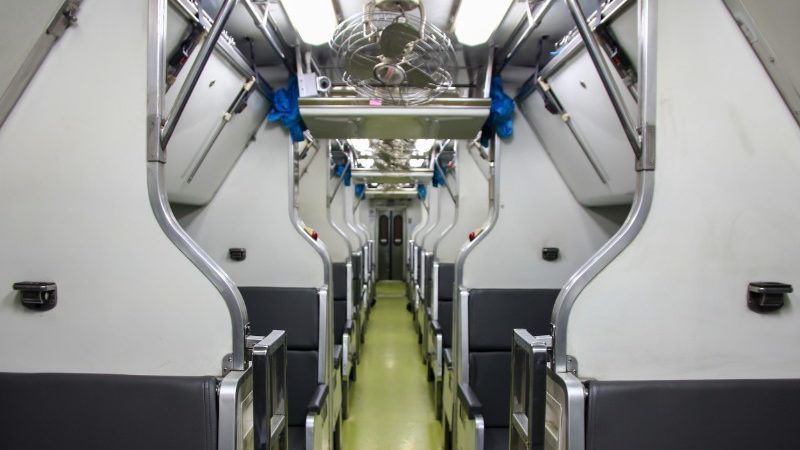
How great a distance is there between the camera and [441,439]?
430 cm

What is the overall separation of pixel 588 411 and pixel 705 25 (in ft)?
4.26

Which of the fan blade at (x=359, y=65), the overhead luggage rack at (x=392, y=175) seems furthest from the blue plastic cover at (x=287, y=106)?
the overhead luggage rack at (x=392, y=175)

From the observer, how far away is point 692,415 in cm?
152

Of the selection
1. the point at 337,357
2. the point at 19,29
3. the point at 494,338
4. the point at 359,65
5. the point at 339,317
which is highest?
the point at 359,65

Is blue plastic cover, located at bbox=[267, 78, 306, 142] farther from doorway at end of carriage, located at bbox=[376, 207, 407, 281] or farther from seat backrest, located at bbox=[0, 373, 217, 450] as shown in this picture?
doorway at end of carriage, located at bbox=[376, 207, 407, 281]

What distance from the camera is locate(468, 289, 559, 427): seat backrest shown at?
3252 millimetres

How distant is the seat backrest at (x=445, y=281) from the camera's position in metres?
5.48

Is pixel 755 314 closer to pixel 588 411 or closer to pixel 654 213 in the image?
pixel 654 213

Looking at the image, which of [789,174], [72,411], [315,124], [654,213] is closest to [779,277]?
[789,174]

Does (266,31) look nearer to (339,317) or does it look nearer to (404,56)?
(404,56)

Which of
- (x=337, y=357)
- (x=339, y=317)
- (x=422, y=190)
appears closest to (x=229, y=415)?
(x=337, y=357)

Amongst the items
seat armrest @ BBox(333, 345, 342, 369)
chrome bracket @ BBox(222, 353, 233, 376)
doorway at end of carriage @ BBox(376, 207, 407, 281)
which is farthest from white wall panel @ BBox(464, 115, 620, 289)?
doorway at end of carriage @ BBox(376, 207, 407, 281)

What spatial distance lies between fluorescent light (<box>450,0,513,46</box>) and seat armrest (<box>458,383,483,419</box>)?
2.04m

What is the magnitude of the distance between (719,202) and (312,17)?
6.25ft
